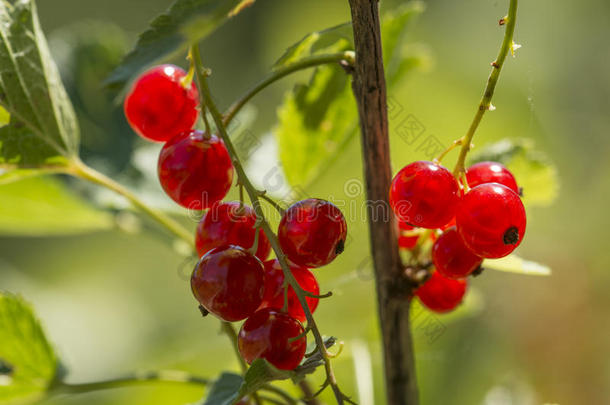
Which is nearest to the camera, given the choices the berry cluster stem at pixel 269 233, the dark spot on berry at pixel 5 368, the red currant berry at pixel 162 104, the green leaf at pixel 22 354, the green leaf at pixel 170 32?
the green leaf at pixel 170 32

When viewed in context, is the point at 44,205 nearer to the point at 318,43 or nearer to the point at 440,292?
the point at 318,43

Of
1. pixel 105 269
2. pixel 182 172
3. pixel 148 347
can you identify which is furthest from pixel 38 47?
pixel 105 269

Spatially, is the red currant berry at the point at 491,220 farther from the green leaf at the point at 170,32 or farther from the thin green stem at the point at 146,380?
the thin green stem at the point at 146,380

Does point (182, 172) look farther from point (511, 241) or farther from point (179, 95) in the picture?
point (511, 241)

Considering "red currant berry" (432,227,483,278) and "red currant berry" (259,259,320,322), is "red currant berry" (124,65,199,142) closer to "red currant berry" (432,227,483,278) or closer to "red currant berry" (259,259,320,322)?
"red currant berry" (259,259,320,322)

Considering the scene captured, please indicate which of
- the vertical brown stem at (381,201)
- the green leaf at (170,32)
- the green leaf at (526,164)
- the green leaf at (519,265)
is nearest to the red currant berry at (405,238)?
the vertical brown stem at (381,201)

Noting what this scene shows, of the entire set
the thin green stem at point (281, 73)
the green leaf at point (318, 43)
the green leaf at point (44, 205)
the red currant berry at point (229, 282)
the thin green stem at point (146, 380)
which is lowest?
the red currant berry at point (229, 282)

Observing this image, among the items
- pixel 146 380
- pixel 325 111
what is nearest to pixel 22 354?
pixel 146 380
